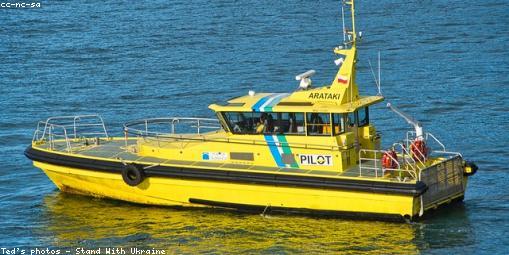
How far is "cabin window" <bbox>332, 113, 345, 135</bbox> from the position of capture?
88.0 ft

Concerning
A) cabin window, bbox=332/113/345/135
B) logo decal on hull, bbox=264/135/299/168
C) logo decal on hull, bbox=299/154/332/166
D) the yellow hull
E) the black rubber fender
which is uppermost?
cabin window, bbox=332/113/345/135

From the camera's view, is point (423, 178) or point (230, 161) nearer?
point (423, 178)

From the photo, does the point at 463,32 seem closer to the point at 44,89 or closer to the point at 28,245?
the point at 44,89

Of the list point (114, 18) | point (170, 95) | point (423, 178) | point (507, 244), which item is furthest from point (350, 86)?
point (114, 18)

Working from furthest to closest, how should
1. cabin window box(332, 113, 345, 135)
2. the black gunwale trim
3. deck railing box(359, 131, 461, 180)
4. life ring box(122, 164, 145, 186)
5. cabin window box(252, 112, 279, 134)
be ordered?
life ring box(122, 164, 145, 186)
cabin window box(252, 112, 279, 134)
cabin window box(332, 113, 345, 135)
deck railing box(359, 131, 461, 180)
the black gunwale trim

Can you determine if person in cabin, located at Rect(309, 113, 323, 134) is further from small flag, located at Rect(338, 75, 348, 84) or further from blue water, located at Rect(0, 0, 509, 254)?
blue water, located at Rect(0, 0, 509, 254)

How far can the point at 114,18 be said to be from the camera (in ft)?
177

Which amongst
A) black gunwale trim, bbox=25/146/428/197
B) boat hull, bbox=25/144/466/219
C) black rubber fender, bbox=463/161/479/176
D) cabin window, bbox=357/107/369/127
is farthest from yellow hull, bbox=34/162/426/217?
cabin window, bbox=357/107/369/127

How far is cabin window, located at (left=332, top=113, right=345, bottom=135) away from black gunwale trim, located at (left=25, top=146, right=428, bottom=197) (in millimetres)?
1275

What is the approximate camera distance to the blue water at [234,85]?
2606 cm

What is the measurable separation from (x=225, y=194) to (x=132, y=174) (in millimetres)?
2223

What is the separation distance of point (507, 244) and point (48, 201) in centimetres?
1086

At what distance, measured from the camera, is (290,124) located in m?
27.2

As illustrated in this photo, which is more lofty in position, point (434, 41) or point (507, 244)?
point (434, 41)
